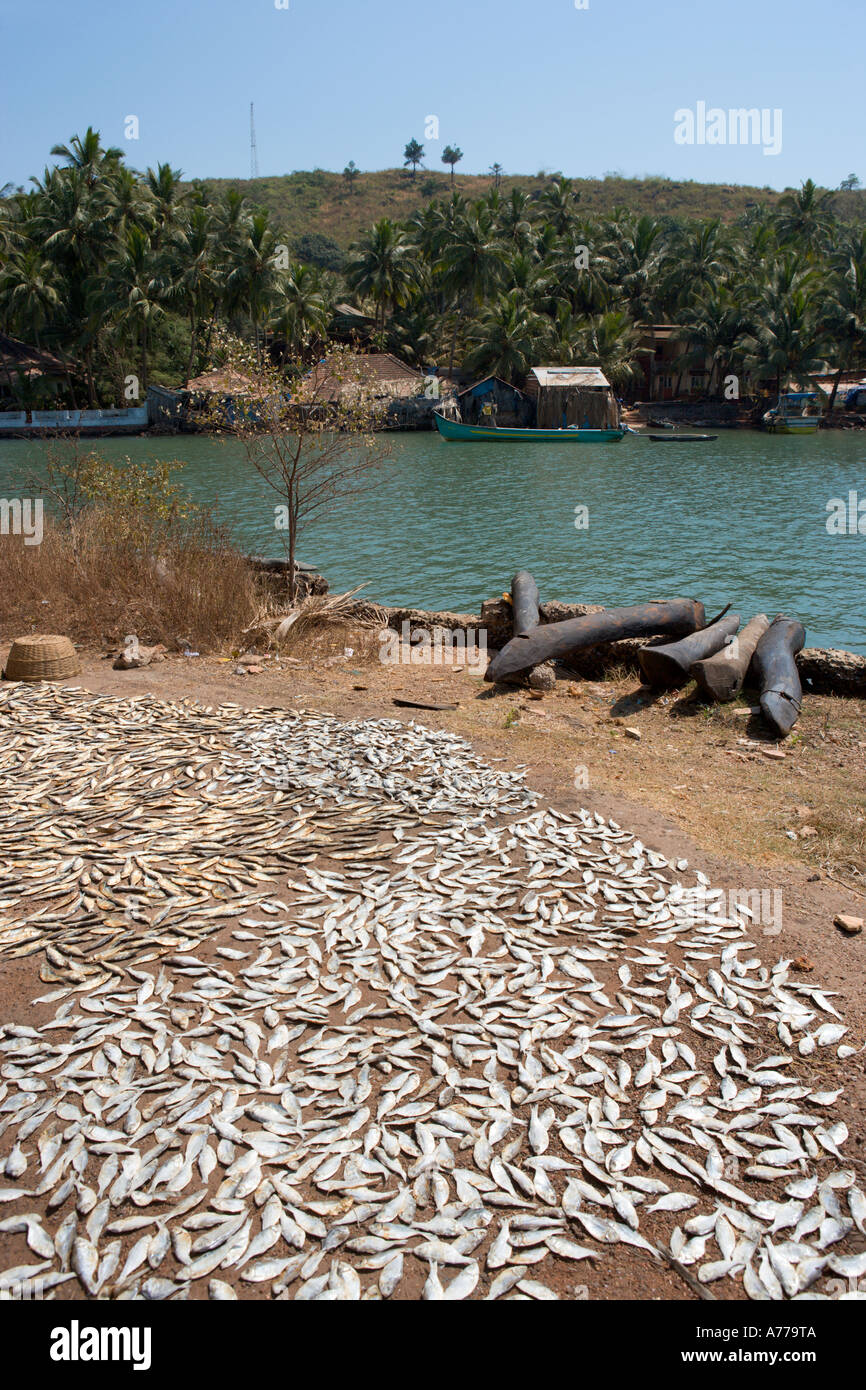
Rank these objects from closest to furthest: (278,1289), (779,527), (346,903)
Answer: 1. (278,1289)
2. (346,903)
3. (779,527)

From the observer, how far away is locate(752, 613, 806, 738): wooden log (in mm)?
7543

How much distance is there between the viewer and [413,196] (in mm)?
112312

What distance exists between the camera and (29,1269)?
269 centimetres

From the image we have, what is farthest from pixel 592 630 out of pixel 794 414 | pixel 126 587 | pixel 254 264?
pixel 794 414

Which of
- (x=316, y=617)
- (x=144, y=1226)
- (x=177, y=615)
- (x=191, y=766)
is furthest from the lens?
(x=316, y=617)

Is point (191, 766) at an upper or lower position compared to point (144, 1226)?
upper

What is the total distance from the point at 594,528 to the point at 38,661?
18.7 meters

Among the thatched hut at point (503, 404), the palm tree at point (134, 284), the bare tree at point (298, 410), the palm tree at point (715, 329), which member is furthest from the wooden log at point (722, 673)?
the palm tree at point (715, 329)

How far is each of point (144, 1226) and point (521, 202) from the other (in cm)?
7298

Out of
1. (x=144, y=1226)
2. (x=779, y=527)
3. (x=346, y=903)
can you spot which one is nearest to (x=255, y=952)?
(x=346, y=903)

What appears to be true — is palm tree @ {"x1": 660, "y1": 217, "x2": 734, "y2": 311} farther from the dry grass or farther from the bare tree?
the dry grass

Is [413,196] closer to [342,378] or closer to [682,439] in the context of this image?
[682,439]

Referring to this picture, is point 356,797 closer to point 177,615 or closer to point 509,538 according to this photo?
point 177,615

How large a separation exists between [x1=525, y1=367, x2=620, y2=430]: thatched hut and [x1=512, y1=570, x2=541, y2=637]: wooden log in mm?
43276
